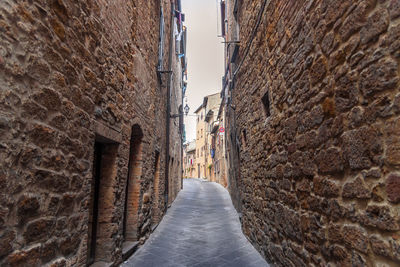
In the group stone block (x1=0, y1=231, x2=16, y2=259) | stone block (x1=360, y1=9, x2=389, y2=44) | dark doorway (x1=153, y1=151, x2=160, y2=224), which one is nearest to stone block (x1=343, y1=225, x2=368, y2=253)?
stone block (x1=360, y1=9, x2=389, y2=44)

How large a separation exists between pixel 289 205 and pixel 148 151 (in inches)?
129

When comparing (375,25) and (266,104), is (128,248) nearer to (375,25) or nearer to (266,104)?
(266,104)

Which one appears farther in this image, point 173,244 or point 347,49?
point 173,244

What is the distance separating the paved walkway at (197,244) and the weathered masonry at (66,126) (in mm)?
482

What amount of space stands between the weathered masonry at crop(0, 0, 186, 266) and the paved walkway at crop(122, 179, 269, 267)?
482 mm

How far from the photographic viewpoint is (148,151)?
541 cm

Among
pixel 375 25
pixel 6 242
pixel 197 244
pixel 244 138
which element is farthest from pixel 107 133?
pixel 244 138

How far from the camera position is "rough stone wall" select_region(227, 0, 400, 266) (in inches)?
57.6

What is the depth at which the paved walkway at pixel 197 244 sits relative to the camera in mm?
3979

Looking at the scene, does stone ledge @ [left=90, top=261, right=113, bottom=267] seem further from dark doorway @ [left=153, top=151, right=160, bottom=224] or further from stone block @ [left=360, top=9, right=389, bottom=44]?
stone block @ [left=360, top=9, right=389, bottom=44]

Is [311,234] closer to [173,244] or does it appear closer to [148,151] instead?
[173,244]

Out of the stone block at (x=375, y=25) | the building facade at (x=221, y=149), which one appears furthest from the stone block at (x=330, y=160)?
the building facade at (x=221, y=149)

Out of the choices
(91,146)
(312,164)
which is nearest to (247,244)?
(312,164)

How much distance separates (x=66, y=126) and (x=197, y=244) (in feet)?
12.3
